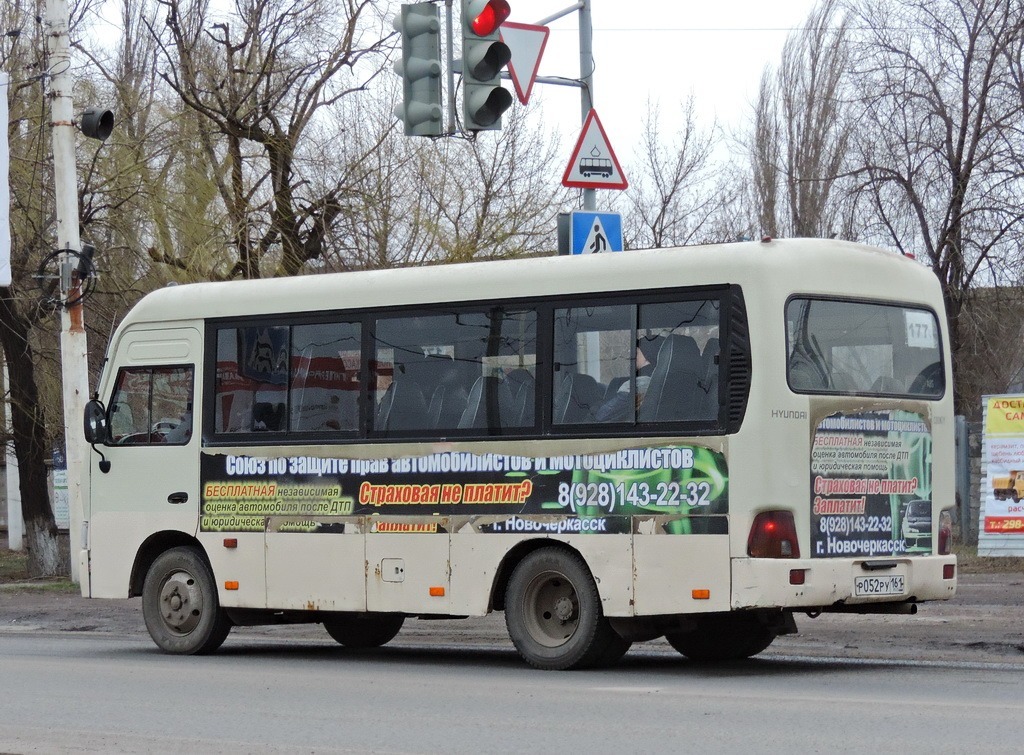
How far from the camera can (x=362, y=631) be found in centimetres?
1519

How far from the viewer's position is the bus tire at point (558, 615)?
1219 cm

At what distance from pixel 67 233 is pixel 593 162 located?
7528 mm

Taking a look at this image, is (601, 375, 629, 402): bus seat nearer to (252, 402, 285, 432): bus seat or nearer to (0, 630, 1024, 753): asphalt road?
(0, 630, 1024, 753): asphalt road

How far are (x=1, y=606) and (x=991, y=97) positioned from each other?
1660cm

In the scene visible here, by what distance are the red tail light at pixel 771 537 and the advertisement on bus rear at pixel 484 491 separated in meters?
0.22

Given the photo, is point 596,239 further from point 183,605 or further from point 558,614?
point 183,605

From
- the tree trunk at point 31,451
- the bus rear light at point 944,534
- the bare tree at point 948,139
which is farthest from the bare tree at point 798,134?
the bus rear light at point 944,534

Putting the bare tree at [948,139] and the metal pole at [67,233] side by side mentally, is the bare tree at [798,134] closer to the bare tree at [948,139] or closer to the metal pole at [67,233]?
the bare tree at [948,139]

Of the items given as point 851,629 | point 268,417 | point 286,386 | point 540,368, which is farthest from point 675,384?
point 851,629

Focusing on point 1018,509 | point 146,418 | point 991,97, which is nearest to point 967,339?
point 991,97

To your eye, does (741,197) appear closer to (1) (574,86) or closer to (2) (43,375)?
(2) (43,375)

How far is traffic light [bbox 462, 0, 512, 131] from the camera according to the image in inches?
577

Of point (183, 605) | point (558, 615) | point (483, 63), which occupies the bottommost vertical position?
point (183, 605)

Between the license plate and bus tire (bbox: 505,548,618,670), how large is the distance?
166cm
